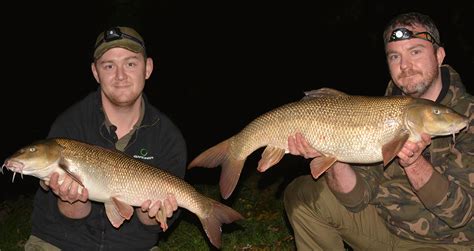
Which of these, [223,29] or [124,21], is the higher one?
[124,21]

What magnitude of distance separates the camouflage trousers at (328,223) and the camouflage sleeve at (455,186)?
1.22ft

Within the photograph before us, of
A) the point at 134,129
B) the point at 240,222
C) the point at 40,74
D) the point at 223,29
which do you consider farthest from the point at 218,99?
the point at 134,129

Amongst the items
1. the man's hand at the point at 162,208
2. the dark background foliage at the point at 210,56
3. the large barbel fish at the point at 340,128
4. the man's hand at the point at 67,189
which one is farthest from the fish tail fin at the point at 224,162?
the dark background foliage at the point at 210,56

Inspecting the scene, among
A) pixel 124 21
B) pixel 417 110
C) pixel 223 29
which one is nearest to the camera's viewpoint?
pixel 417 110

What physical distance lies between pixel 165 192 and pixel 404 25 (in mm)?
1650

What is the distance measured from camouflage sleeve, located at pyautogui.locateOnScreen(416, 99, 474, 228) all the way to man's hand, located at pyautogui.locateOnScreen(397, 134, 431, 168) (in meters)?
0.13

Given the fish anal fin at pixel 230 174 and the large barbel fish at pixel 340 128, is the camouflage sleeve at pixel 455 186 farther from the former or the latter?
the fish anal fin at pixel 230 174

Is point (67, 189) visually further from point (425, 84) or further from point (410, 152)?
point (425, 84)

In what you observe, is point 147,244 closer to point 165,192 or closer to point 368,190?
point 165,192

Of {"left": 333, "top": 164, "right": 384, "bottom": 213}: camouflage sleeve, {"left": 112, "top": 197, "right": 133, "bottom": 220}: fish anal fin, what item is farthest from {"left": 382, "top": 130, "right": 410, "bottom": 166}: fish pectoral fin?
{"left": 112, "top": 197, "right": 133, "bottom": 220}: fish anal fin

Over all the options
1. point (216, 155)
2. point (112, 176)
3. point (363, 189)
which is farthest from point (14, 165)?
point (363, 189)

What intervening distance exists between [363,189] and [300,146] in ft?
1.44

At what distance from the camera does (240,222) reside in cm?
482

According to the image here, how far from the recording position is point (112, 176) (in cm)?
305
